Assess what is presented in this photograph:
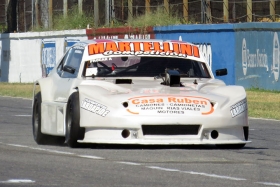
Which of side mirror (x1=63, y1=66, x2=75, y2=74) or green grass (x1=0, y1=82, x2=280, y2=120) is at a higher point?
side mirror (x1=63, y1=66, x2=75, y2=74)

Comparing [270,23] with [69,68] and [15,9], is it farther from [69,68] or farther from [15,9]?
[15,9]

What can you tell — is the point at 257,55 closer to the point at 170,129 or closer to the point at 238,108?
the point at 238,108

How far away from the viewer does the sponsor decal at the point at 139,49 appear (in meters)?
12.3

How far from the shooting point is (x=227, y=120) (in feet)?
35.9

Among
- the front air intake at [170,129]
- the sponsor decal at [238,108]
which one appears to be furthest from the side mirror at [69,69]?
the sponsor decal at [238,108]

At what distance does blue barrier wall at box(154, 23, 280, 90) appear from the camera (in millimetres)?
25922

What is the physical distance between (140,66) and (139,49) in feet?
0.72

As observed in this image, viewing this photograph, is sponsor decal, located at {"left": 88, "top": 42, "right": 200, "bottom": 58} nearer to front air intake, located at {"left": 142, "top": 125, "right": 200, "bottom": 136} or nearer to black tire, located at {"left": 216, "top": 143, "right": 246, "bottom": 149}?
black tire, located at {"left": 216, "top": 143, "right": 246, "bottom": 149}

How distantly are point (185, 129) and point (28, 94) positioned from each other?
18.6 m

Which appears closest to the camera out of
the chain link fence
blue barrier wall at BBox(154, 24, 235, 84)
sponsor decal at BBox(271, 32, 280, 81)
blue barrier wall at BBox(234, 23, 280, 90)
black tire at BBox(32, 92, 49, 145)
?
black tire at BBox(32, 92, 49, 145)

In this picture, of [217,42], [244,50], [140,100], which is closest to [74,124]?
[140,100]

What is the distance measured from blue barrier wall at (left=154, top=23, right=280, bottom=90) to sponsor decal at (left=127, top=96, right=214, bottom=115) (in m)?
14.8

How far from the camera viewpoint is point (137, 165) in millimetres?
9430

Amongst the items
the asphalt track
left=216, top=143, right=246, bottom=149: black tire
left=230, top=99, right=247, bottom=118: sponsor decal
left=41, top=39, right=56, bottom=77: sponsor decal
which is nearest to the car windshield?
the asphalt track
